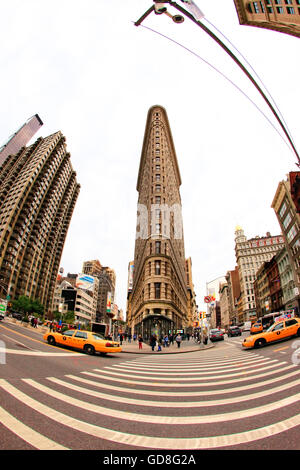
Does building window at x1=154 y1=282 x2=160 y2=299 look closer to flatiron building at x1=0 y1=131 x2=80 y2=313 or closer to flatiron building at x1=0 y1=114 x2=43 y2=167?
flatiron building at x1=0 y1=131 x2=80 y2=313

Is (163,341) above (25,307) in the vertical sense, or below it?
below

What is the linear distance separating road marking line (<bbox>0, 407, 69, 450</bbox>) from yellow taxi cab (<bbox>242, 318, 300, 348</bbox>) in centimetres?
1723

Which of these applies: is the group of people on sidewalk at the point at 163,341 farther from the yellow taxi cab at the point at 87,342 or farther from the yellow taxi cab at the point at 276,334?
the yellow taxi cab at the point at 276,334

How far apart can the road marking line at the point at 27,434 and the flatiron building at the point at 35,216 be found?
66576 mm

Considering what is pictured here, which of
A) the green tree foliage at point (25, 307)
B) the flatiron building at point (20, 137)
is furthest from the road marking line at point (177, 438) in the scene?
the flatiron building at point (20, 137)

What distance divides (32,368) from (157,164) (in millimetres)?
48066

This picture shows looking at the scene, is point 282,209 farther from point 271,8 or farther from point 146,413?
point 146,413

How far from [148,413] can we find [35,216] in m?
94.9

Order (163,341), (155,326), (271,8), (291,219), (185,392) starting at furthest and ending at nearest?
(291,219)
(155,326)
(163,341)
(271,8)
(185,392)

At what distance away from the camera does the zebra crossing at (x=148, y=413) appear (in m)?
3.13

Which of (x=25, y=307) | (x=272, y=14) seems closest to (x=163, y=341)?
(x=272, y=14)

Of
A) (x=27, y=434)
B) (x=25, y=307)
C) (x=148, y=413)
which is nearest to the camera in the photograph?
(x=27, y=434)

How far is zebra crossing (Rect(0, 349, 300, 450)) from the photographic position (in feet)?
10.3

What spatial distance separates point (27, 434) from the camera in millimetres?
3209
